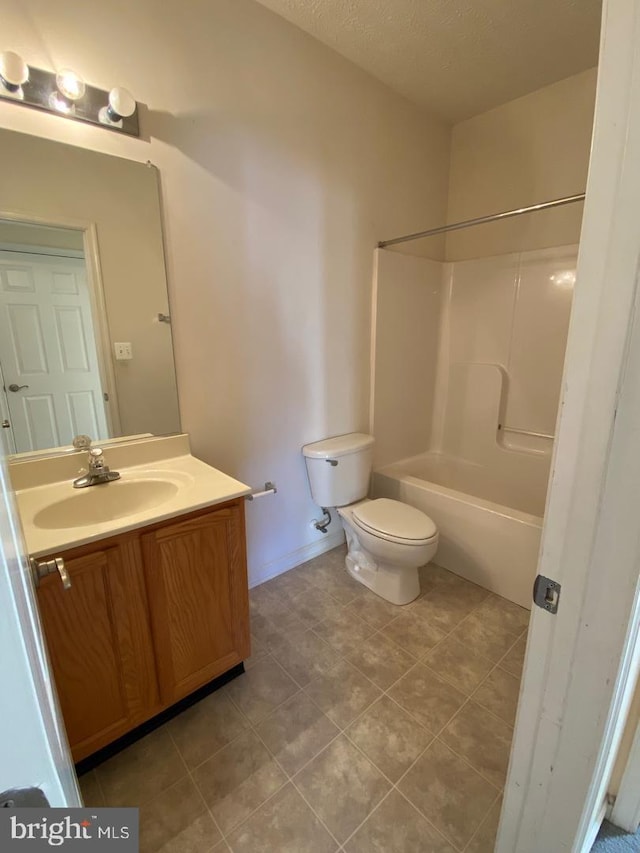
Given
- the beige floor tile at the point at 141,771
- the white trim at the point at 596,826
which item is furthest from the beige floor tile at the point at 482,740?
the beige floor tile at the point at 141,771

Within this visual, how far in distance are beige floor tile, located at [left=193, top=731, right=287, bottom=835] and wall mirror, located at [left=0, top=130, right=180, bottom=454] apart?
116cm

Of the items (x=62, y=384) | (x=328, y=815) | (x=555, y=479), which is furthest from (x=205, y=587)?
(x=555, y=479)

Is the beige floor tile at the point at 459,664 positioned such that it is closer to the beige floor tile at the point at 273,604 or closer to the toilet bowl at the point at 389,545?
the toilet bowl at the point at 389,545

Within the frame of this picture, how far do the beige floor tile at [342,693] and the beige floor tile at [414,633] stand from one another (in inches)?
10.1

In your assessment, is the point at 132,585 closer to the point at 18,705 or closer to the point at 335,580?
the point at 18,705

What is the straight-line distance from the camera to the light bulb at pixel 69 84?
1.18 meters

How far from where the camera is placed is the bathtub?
6.24 feet

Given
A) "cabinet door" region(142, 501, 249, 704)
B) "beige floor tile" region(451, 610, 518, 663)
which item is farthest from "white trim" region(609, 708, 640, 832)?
"cabinet door" region(142, 501, 249, 704)

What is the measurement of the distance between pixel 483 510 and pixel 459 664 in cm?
73

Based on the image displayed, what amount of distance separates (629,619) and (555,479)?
9.3 inches

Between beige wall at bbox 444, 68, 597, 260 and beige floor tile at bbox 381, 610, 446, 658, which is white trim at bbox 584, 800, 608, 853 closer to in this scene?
beige floor tile at bbox 381, 610, 446, 658

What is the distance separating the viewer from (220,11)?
1.48 metres

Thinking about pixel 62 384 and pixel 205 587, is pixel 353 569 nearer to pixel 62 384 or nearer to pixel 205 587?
pixel 205 587

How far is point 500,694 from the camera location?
1.46 m
